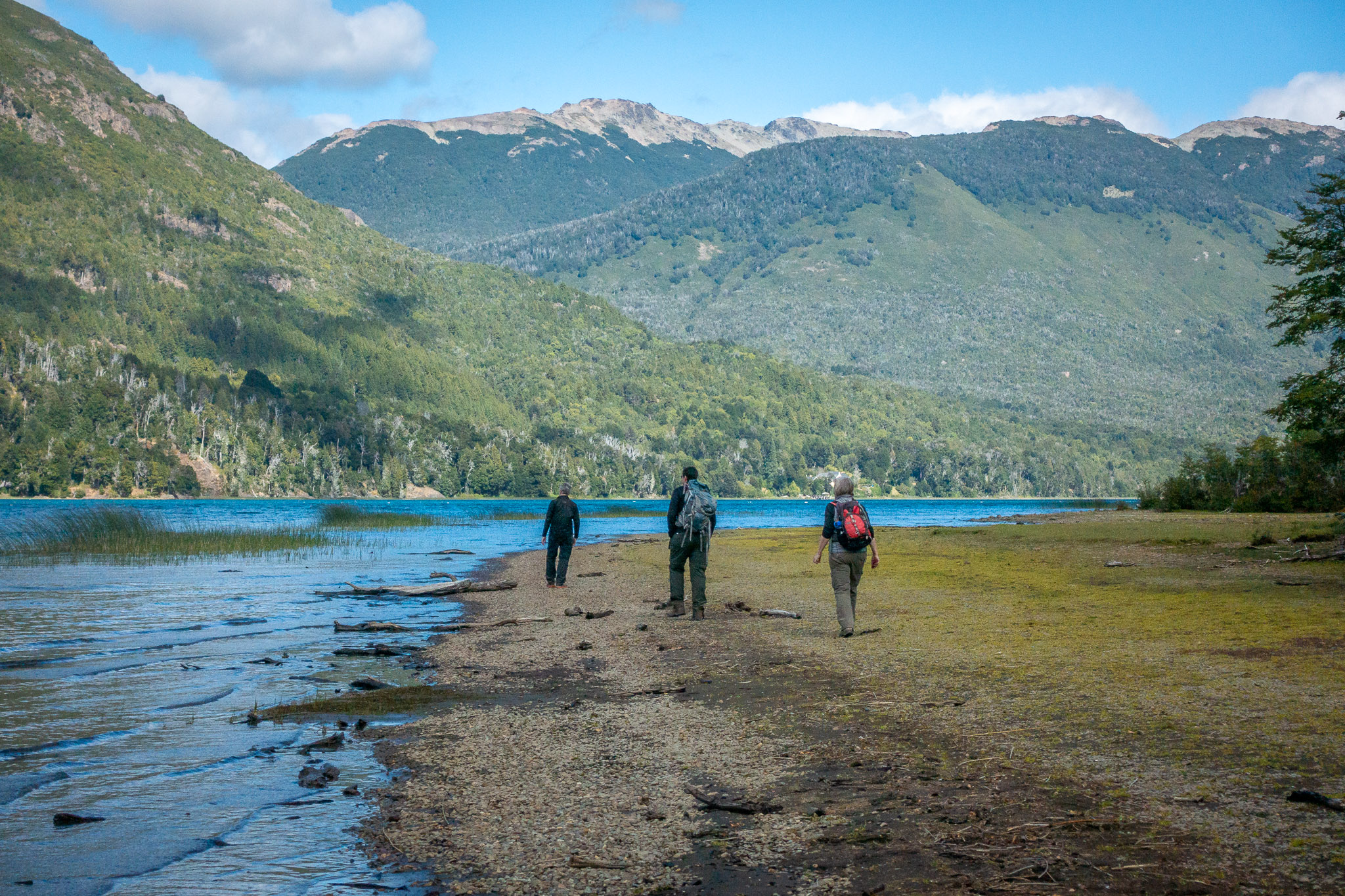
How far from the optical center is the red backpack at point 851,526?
1775cm

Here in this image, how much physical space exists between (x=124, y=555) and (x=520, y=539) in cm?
3075

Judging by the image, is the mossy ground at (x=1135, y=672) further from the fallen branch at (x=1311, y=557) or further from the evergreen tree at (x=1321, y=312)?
the evergreen tree at (x=1321, y=312)

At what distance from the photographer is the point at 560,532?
101 ft

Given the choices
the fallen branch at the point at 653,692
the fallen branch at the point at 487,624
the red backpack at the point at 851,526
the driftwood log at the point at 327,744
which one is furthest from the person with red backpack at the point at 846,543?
the driftwood log at the point at 327,744

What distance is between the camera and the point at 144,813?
9359mm

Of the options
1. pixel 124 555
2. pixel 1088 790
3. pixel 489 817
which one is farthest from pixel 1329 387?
pixel 124 555

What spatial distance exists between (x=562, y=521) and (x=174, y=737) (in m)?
18.2

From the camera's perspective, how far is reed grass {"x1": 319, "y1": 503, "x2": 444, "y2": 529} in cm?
7969

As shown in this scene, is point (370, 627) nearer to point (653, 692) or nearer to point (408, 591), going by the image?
point (408, 591)

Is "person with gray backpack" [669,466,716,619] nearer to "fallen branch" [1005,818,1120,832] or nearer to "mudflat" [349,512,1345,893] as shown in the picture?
"mudflat" [349,512,1345,893]

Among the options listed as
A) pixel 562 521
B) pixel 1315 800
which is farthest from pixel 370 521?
pixel 1315 800

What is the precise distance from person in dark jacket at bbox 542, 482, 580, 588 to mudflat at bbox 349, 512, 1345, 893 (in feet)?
24.8

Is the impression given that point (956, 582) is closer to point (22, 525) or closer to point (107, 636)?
point (107, 636)

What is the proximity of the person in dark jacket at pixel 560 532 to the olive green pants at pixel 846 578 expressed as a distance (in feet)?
38.6
